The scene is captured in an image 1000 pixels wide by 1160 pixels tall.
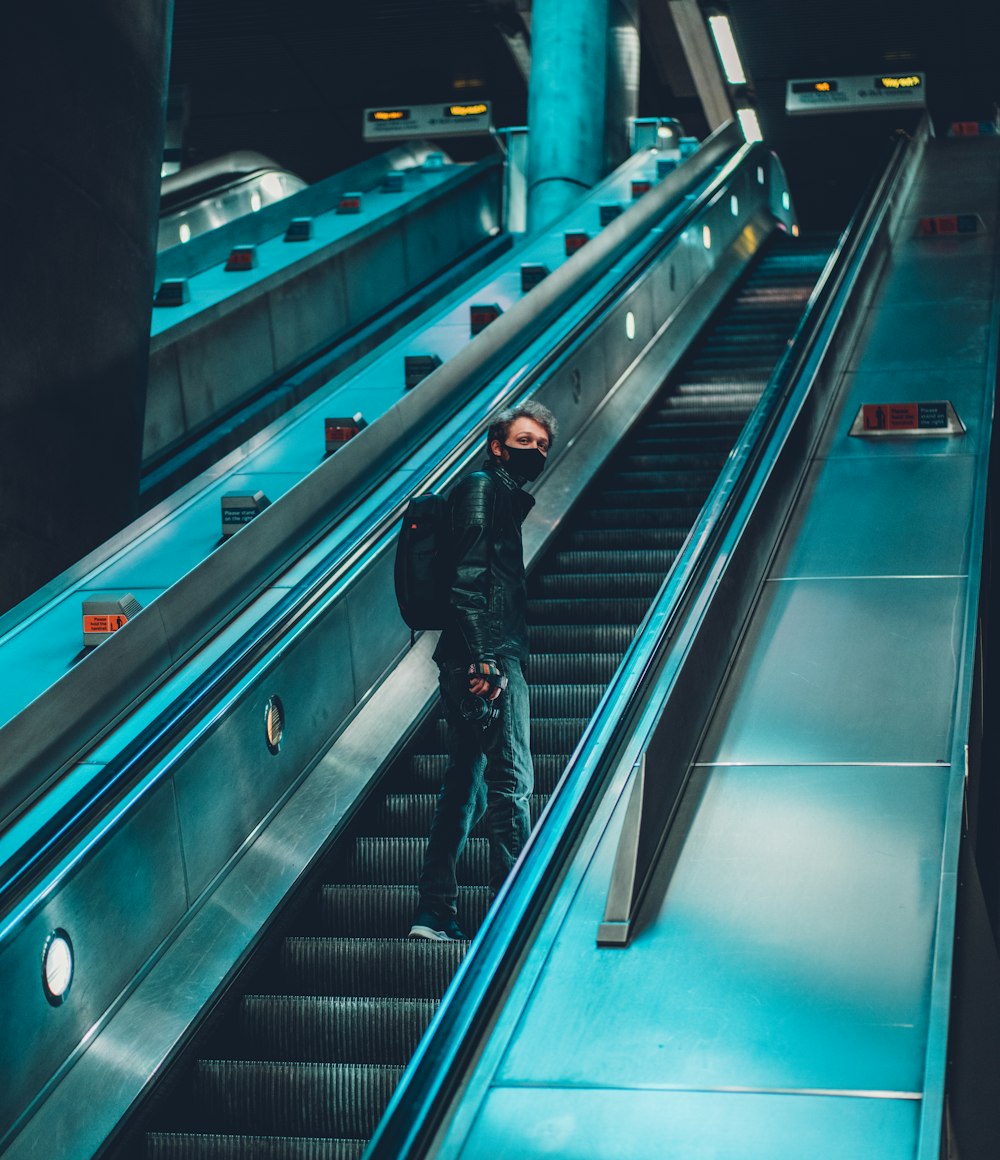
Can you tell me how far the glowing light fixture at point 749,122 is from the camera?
2666 cm

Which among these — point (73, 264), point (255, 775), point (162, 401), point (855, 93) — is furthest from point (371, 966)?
point (855, 93)

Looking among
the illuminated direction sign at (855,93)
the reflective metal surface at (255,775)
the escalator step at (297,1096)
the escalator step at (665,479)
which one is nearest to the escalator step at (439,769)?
the reflective metal surface at (255,775)

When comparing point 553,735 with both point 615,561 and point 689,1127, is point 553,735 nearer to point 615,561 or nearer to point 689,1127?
point 615,561

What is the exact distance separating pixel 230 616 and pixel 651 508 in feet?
10.6

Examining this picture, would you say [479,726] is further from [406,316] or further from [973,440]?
[406,316]

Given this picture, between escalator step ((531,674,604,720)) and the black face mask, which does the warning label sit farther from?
the black face mask

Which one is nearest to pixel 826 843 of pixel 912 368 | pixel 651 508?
pixel 651 508

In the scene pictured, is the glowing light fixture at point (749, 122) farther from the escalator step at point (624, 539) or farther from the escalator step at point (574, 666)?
the escalator step at point (574, 666)

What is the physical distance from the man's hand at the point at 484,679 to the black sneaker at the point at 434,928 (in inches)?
26.6

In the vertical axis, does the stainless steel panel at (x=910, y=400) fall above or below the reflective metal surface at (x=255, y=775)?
above

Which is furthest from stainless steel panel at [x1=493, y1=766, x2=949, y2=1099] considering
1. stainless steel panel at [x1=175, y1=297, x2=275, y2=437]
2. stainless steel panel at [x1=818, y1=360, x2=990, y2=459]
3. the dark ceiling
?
the dark ceiling

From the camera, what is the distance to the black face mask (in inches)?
187

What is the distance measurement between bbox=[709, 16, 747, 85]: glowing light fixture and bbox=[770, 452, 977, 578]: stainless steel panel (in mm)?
17513

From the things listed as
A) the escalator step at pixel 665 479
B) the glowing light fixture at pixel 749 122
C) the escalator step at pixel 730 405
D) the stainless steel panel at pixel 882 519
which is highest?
the glowing light fixture at pixel 749 122
